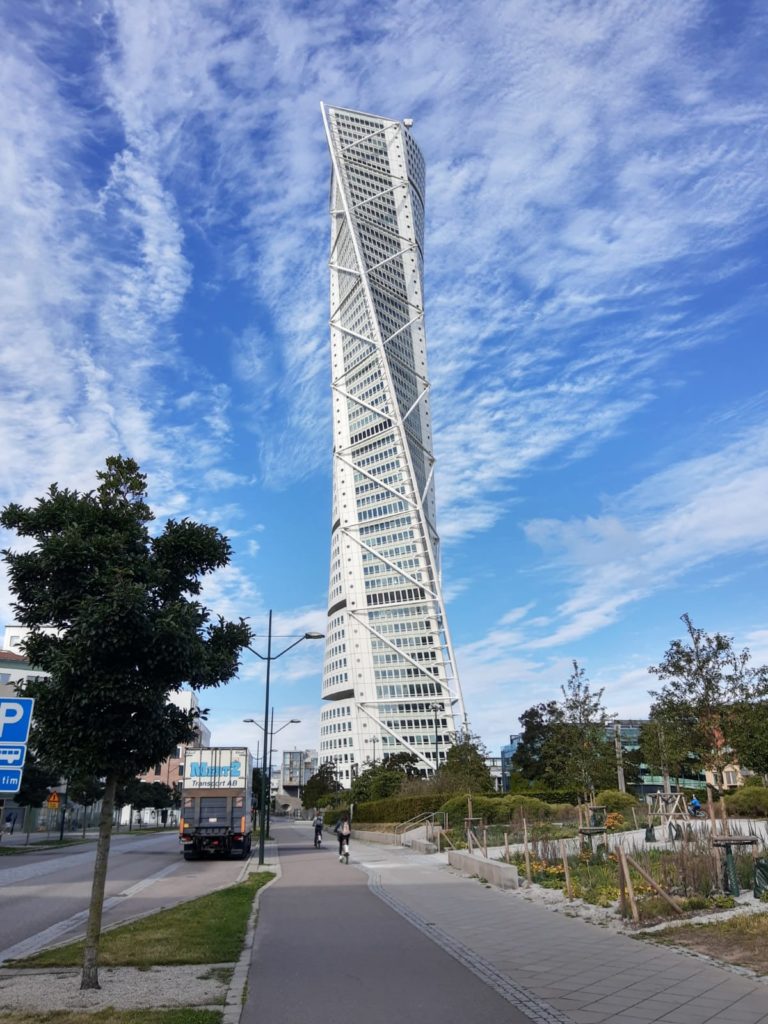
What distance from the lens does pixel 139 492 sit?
→ 32.7ft

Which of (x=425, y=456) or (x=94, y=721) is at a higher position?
(x=425, y=456)

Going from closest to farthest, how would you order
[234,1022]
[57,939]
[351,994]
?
[234,1022] → [351,994] → [57,939]

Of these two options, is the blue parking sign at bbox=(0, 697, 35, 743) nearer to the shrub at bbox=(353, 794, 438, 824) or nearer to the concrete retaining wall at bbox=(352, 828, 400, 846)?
the shrub at bbox=(353, 794, 438, 824)

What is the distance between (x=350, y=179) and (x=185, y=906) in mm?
159549

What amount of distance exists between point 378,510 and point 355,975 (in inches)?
5314

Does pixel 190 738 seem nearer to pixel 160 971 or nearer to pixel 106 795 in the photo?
pixel 106 795

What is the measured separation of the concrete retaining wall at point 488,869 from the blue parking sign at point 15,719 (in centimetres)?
1315

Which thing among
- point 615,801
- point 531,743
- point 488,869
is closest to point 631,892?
point 488,869

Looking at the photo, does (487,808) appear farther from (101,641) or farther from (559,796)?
(101,641)

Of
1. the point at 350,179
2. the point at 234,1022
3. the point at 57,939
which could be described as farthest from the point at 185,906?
the point at 350,179

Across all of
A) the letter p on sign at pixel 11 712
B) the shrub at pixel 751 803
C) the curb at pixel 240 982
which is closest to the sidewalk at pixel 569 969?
the curb at pixel 240 982

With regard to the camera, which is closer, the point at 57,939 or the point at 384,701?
the point at 57,939

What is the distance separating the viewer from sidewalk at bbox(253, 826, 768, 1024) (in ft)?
24.2

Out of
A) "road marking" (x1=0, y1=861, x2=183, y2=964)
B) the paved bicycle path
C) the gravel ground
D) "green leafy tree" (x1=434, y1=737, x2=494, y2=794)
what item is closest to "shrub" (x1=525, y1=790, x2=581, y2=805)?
"green leafy tree" (x1=434, y1=737, x2=494, y2=794)
